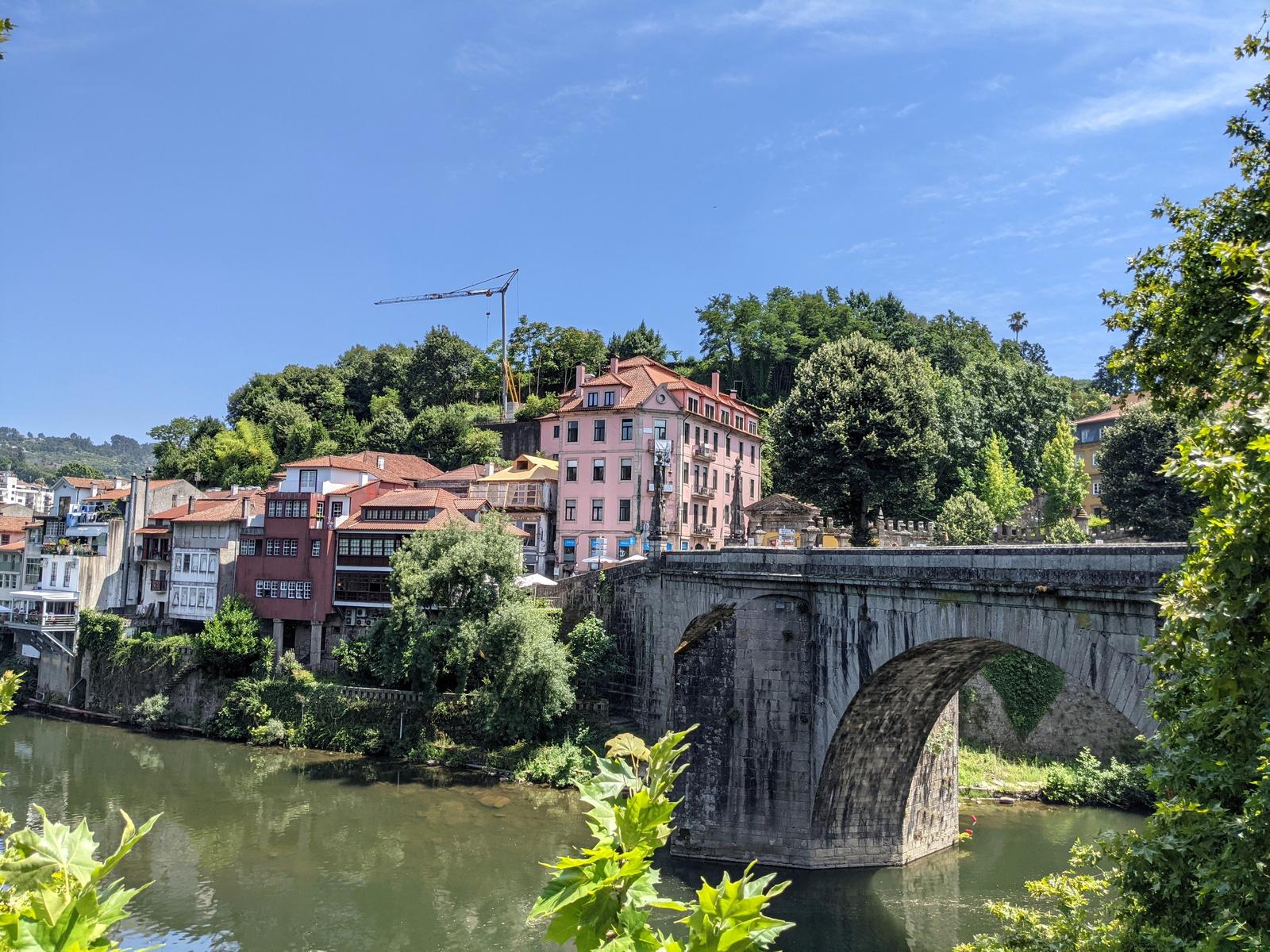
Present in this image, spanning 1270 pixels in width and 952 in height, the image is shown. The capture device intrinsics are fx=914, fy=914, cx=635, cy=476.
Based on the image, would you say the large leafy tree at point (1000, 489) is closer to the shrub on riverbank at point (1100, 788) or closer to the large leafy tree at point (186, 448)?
the shrub on riverbank at point (1100, 788)

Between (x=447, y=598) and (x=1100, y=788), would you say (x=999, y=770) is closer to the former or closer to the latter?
(x=1100, y=788)

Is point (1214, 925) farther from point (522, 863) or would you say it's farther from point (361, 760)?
point (361, 760)

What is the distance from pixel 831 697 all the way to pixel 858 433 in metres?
23.9

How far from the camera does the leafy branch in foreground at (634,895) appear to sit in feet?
11.6

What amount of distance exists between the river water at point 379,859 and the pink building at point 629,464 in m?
17.9

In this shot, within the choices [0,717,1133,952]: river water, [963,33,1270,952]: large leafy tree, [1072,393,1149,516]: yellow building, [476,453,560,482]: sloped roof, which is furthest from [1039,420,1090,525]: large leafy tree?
[963,33,1270,952]: large leafy tree

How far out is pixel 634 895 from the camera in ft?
12.3

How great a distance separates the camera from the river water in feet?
75.3

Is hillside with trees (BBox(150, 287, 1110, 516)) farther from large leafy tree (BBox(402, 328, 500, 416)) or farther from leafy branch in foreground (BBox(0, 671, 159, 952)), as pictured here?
leafy branch in foreground (BBox(0, 671, 159, 952))

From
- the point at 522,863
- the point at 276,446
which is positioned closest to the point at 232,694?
the point at 522,863

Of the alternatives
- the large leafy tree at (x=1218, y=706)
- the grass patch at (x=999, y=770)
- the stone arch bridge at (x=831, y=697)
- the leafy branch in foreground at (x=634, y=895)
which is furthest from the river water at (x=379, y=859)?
the leafy branch in foreground at (x=634, y=895)

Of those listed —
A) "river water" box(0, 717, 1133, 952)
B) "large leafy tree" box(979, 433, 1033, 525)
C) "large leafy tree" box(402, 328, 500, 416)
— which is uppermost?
"large leafy tree" box(402, 328, 500, 416)

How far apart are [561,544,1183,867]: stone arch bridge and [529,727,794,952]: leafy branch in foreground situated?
16333 mm

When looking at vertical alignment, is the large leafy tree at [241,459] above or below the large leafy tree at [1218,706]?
above
